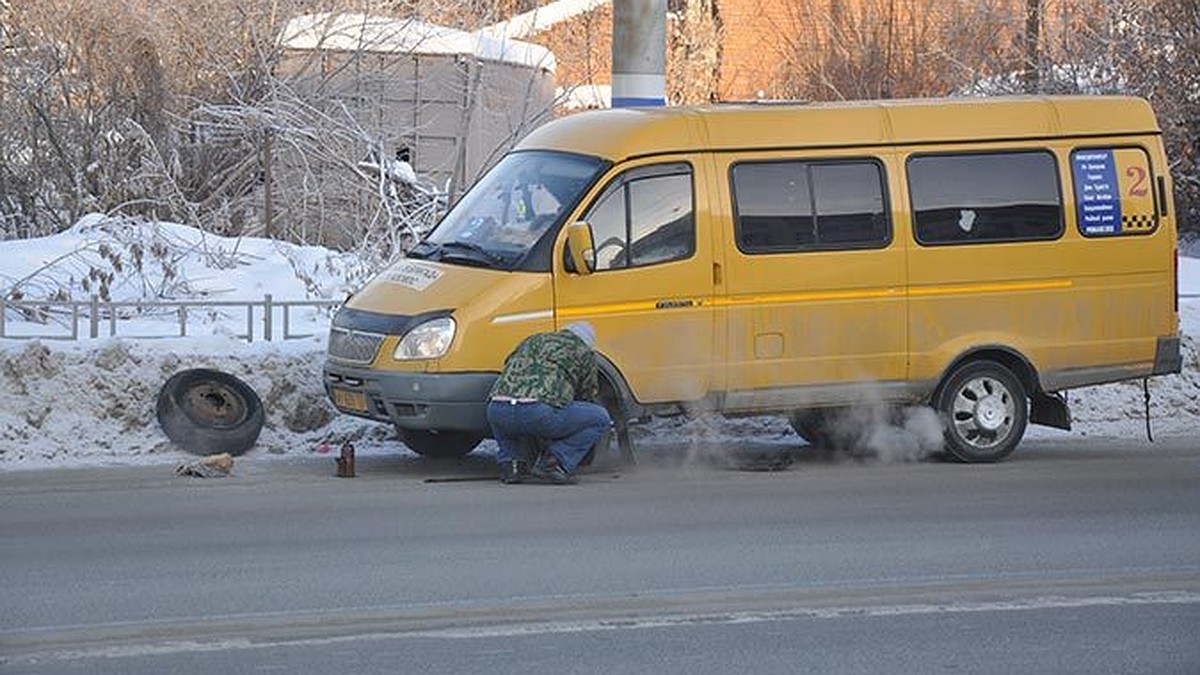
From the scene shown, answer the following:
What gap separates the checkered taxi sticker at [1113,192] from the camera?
44.7ft

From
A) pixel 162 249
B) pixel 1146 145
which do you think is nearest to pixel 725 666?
pixel 1146 145

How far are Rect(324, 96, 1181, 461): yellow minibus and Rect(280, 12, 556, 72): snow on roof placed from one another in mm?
10808

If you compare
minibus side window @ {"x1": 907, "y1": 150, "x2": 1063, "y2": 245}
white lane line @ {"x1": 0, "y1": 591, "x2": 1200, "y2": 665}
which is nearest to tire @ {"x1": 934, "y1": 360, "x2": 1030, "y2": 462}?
minibus side window @ {"x1": 907, "y1": 150, "x2": 1063, "y2": 245}

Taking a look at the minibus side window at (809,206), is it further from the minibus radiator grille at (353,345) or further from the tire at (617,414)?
the minibus radiator grille at (353,345)

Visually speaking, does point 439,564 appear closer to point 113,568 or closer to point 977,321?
point 113,568

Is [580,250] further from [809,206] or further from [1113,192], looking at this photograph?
[1113,192]

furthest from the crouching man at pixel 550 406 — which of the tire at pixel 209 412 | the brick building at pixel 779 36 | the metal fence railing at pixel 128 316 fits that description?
the brick building at pixel 779 36

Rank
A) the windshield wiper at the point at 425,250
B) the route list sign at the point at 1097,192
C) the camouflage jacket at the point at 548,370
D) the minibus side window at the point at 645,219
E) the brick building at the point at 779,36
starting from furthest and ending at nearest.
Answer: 1. the brick building at the point at 779,36
2. the route list sign at the point at 1097,192
3. the windshield wiper at the point at 425,250
4. the minibus side window at the point at 645,219
5. the camouflage jacket at the point at 548,370

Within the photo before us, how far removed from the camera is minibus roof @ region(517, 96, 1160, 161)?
1298cm

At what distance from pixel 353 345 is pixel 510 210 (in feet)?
4.67

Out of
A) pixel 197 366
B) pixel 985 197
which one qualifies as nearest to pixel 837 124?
pixel 985 197

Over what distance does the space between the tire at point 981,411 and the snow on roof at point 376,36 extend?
1252 cm

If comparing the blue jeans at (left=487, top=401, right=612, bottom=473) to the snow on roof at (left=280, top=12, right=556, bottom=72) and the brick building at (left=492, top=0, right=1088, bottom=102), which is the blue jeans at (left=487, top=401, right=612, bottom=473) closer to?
the snow on roof at (left=280, top=12, right=556, bottom=72)

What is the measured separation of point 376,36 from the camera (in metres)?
24.6
